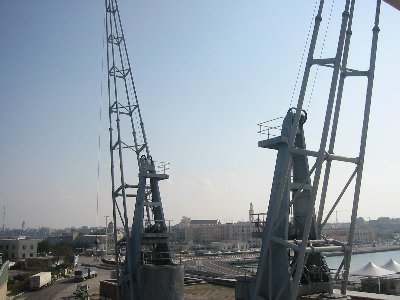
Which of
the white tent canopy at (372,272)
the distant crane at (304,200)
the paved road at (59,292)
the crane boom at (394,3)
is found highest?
the crane boom at (394,3)

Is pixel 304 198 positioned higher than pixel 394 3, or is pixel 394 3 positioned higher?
pixel 394 3

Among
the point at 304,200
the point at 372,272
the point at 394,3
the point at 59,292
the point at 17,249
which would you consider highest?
the point at 394,3

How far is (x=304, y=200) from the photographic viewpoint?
524 inches

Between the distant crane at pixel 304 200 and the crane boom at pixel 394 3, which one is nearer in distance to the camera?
the distant crane at pixel 304 200

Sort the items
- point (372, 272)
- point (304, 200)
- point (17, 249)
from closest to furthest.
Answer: point (304, 200) < point (372, 272) < point (17, 249)

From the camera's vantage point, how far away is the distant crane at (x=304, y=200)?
11805 millimetres

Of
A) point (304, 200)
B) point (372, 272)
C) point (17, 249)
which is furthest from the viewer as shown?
point (17, 249)

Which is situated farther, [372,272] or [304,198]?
[372,272]

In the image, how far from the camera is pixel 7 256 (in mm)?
70625

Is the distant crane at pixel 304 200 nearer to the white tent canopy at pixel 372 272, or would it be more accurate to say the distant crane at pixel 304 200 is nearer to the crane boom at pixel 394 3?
the crane boom at pixel 394 3

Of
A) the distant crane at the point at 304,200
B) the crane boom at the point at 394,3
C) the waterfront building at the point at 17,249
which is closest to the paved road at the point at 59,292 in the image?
the distant crane at the point at 304,200

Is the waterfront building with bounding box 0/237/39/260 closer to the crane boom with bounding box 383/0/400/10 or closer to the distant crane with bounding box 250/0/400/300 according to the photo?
the distant crane with bounding box 250/0/400/300

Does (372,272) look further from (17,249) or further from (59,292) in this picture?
(17,249)

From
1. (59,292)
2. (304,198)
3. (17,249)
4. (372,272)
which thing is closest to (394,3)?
(304,198)
